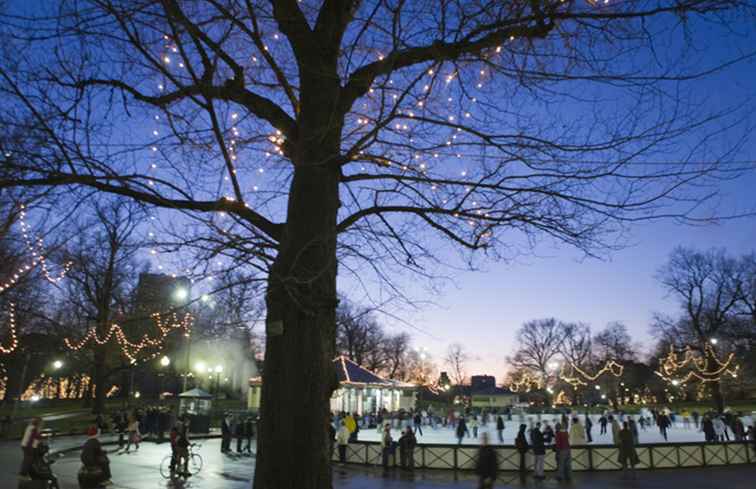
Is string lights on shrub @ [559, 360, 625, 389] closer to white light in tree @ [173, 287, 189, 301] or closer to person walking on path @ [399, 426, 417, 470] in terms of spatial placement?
person walking on path @ [399, 426, 417, 470]

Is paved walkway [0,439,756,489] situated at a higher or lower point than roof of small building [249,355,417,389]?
lower

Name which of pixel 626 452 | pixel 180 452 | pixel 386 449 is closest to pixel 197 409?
pixel 180 452

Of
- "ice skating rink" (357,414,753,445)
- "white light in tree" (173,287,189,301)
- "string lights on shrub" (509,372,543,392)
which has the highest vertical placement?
"white light in tree" (173,287,189,301)

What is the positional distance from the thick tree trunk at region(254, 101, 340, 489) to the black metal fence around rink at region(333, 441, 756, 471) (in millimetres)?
14954

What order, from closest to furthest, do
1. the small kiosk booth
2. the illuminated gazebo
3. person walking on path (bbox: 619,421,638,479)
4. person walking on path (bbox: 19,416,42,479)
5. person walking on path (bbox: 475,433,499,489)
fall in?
person walking on path (bbox: 475,433,499,489) → person walking on path (bbox: 19,416,42,479) → person walking on path (bbox: 619,421,638,479) → the small kiosk booth → the illuminated gazebo

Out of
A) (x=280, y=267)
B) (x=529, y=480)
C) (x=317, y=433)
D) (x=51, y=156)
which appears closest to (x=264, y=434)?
(x=317, y=433)

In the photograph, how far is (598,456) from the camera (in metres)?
17.7

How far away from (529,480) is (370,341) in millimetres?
68365

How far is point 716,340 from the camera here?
4778cm

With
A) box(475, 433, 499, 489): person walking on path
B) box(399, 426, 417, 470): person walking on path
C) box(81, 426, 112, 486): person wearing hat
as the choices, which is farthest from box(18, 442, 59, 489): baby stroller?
box(399, 426, 417, 470): person walking on path

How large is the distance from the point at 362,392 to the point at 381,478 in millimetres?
25002

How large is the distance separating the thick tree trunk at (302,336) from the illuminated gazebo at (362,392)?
29.1 metres

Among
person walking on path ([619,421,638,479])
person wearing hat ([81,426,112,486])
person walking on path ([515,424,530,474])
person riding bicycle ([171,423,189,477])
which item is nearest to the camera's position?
person wearing hat ([81,426,112,486])

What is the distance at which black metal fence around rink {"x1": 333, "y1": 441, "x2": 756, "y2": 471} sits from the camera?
57.2 ft
